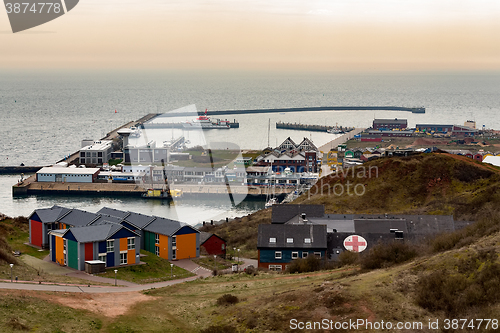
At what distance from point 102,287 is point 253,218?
1612 cm

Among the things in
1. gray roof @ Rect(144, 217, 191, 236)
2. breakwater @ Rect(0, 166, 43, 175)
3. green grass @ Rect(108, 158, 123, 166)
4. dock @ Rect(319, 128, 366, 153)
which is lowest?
breakwater @ Rect(0, 166, 43, 175)

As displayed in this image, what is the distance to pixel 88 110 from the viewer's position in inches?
4966

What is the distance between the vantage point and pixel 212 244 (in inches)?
1011

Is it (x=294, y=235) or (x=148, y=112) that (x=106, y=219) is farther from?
(x=148, y=112)

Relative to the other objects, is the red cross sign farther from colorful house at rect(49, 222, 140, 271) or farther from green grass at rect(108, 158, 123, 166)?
green grass at rect(108, 158, 123, 166)

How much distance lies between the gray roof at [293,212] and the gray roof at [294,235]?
138 inches

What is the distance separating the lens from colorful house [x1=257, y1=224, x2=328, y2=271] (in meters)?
21.2

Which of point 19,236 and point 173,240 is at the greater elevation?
point 173,240

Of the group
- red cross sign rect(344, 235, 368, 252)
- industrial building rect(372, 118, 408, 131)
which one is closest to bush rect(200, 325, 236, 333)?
red cross sign rect(344, 235, 368, 252)

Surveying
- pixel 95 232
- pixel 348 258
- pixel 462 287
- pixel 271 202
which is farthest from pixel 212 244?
pixel 271 202

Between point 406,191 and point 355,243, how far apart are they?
11.7m

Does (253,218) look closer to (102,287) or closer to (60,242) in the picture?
(60,242)

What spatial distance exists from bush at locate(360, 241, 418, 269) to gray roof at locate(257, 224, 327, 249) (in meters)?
4.32

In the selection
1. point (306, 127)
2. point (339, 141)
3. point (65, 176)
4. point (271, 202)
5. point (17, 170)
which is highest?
point (306, 127)
